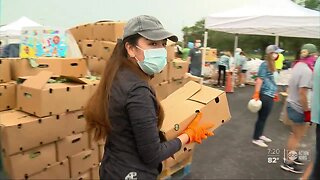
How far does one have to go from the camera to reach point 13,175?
2.00m

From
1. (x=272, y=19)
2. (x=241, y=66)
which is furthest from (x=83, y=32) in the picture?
(x=241, y=66)

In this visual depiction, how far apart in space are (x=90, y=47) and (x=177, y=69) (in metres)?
1.04

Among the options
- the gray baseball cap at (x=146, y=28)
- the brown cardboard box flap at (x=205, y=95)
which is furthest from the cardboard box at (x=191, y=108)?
the gray baseball cap at (x=146, y=28)

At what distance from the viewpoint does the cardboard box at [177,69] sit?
126 inches

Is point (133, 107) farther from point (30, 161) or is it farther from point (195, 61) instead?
point (195, 61)

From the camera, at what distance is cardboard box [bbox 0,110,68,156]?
76.5 inches

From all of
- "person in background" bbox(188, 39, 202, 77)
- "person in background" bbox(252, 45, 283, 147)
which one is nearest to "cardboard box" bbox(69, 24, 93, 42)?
"person in background" bbox(252, 45, 283, 147)

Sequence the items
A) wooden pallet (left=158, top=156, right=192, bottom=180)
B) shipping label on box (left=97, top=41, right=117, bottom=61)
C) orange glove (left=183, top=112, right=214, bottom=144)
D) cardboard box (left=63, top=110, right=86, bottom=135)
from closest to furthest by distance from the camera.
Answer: orange glove (left=183, top=112, right=214, bottom=144) → cardboard box (left=63, top=110, right=86, bottom=135) → wooden pallet (left=158, top=156, right=192, bottom=180) → shipping label on box (left=97, top=41, right=117, bottom=61)

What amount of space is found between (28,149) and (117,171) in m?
1.21

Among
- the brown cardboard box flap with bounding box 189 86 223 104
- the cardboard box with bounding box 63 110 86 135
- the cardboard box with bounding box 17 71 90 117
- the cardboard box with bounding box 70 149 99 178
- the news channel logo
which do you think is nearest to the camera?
the brown cardboard box flap with bounding box 189 86 223 104

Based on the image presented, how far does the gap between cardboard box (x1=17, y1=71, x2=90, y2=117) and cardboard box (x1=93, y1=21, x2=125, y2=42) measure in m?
0.82

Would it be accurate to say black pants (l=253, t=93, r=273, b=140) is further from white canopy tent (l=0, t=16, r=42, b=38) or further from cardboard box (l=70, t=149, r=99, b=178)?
white canopy tent (l=0, t=16, r=42, b=38)

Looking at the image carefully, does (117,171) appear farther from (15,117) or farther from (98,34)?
(98,34)

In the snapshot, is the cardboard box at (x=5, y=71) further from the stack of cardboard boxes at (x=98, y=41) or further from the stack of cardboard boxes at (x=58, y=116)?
the stack of cardboard boxes at (x=98, y=41)
